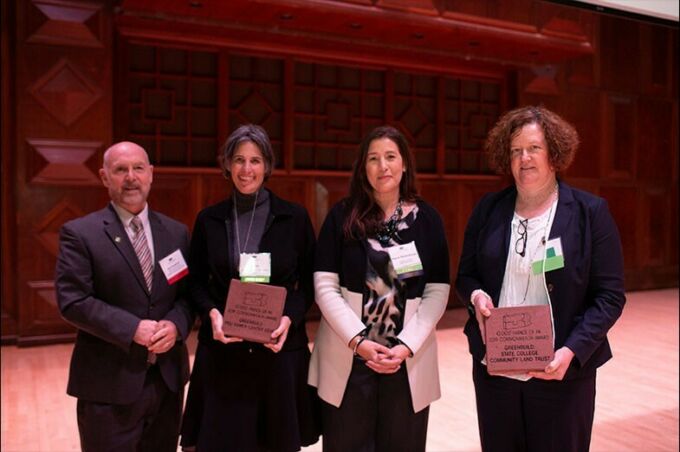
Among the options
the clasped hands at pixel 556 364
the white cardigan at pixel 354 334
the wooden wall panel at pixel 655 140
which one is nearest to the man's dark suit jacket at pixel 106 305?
the white cardigan at pixel 354 334

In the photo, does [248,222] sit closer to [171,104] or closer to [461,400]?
[461,400]

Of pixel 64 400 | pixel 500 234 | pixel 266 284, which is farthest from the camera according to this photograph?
pixel 64 400

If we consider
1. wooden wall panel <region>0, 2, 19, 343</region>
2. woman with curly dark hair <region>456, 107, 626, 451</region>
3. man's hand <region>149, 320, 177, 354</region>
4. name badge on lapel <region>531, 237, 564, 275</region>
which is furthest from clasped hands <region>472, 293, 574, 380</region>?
wooden wall panel <region>0, 2, 19, 343</region>

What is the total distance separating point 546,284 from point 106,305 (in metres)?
1.33

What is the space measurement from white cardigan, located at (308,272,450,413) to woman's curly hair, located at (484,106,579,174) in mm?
501

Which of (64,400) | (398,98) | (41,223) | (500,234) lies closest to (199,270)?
(500,234)

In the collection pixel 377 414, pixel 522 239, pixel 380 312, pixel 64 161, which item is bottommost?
pixel 377 414

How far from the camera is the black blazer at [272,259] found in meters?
2.11

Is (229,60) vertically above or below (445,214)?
above

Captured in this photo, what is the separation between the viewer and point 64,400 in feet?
12.1

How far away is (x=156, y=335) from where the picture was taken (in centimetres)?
189

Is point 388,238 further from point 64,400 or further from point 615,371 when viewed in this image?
point 615,371

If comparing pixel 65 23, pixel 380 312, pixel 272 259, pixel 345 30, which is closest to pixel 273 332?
pixel 272 259

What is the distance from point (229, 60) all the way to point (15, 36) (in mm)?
1772
